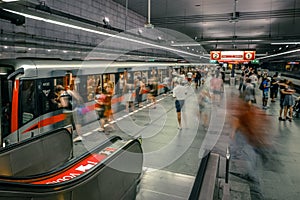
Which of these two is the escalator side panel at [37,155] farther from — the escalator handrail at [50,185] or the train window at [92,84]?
the train window at [92,84]

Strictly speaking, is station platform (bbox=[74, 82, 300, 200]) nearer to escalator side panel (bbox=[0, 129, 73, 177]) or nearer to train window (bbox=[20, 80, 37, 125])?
escalator side panel (bbox=[0, 129, 73, 177])

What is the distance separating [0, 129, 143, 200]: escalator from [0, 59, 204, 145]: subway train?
234cm

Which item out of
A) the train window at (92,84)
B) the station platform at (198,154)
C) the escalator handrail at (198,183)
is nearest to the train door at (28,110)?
the station platform at (198,154)

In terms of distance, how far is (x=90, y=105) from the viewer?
871cm

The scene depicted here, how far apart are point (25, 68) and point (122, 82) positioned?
18.6 feet

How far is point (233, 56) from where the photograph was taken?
583 inches

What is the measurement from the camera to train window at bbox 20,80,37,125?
542 cm

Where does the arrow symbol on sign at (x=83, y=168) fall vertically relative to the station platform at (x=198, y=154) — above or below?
above

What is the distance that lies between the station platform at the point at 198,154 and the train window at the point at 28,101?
145cm

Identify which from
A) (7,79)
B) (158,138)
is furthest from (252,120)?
(7,79)

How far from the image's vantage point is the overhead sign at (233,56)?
1435cm

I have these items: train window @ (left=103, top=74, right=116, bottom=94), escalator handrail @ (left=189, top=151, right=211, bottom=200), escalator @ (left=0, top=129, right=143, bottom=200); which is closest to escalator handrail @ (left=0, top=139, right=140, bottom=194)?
escalator @ (left=0, top=129, right=143, bottom=200)

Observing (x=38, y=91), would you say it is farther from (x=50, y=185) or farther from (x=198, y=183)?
(x=198, y=183)

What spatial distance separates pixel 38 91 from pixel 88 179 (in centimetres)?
405
